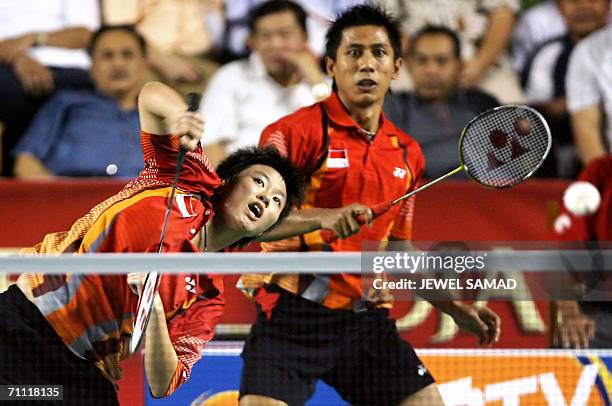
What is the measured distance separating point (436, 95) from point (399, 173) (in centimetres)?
235

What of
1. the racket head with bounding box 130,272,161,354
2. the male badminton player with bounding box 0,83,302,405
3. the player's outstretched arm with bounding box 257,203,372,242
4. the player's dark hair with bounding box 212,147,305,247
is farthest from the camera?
the player's outstretched arm with bounding box 257,203,372,242

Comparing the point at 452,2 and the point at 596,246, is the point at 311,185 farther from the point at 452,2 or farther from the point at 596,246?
the point at 452,2

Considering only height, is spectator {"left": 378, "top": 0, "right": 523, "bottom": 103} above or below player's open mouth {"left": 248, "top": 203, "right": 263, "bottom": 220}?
above

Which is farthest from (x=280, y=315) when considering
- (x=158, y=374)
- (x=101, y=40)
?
(x=101, y=40)

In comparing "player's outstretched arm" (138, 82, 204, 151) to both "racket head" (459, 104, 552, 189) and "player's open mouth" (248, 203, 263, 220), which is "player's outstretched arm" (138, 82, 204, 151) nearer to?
"player's open mouth" (248, 203, 263, 220)

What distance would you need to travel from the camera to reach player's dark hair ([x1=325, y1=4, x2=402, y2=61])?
15.4 ft

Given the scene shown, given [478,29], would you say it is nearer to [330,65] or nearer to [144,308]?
[330,65]

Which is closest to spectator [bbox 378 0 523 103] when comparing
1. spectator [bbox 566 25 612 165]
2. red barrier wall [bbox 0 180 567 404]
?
spectator [bbox 566 25 612 165]

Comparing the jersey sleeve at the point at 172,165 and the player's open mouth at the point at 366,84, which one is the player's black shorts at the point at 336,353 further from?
the player's open mouth at the point at 366,84

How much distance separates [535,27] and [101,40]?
273 centimetres

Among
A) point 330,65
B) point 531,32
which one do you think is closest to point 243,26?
point 531,32

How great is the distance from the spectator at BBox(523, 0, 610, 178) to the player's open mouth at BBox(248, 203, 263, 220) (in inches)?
133

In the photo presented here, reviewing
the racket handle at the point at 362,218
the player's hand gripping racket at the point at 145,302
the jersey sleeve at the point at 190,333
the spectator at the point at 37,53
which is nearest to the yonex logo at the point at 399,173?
the racket handle at the point at 362,218

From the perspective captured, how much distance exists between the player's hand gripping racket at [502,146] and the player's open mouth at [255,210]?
43.7 inches
